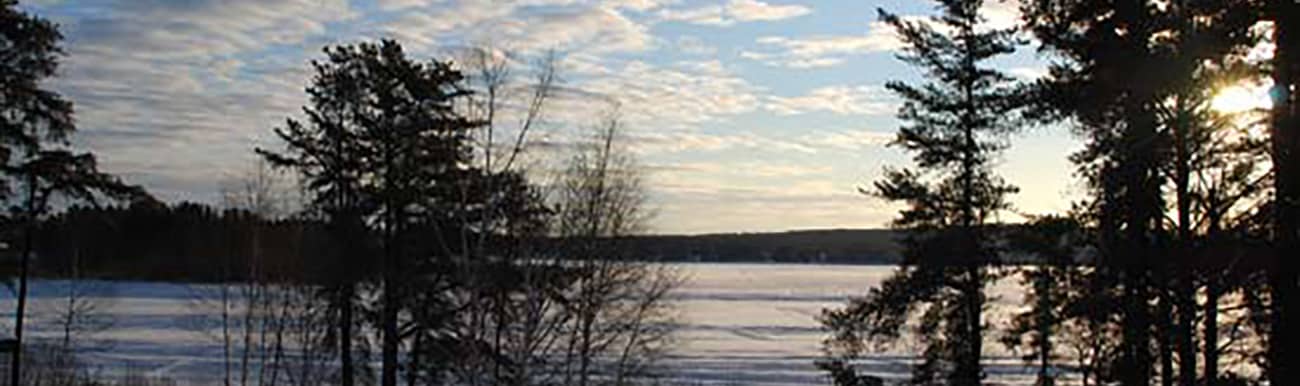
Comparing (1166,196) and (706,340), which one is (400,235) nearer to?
(1166,196)

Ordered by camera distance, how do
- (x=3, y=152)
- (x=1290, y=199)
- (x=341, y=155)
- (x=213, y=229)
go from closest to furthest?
1. (x=1290, y=199)
2. (x=3, y=152)
3. (x=341, y=155)
4. (x=213, y=229)

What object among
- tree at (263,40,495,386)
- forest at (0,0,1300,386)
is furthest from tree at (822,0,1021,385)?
tree at (263,40,495,386)

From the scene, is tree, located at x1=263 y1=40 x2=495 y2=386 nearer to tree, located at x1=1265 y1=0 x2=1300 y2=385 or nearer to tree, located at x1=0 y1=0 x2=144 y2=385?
tree, located at x1=0 y1=0 x2=144 y2=385

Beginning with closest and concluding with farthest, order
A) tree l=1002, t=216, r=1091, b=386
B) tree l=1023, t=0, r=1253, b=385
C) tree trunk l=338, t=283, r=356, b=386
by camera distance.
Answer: tree l=1023, t=0, r=1253, b=385 < tree l=1002, t=216, r=1091, b=386 < tree trunk l=338, t=283, r=356, b=386

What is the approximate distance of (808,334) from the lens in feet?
180

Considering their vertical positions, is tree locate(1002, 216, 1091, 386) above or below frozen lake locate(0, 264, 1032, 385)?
above

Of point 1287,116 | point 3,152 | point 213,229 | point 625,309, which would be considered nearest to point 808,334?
point 213,229

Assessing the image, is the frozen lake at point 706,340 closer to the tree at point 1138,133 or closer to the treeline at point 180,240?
the treeline at point 180,240

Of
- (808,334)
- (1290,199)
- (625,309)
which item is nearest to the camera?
(1290,199)

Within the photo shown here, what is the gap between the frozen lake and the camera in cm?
4028

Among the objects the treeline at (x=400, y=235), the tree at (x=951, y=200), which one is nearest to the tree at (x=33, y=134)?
the treeline at (x=400, y=235)

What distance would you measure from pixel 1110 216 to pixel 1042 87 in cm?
170

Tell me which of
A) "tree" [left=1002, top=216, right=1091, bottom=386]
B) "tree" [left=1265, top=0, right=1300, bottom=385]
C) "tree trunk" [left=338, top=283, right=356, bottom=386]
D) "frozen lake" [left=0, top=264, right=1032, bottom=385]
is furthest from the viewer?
"frozen lake" [left=0, top=264, right=1032, bottom=385]

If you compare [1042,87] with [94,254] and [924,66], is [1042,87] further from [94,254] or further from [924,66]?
[94,254]
